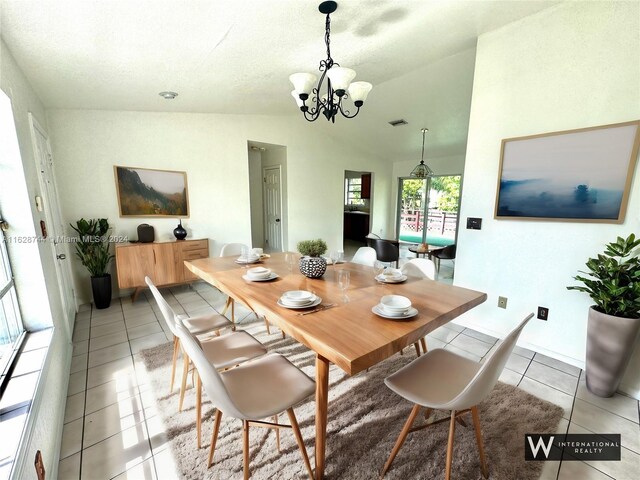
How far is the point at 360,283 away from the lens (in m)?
1.87

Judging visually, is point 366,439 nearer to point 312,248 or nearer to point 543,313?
point 312,248

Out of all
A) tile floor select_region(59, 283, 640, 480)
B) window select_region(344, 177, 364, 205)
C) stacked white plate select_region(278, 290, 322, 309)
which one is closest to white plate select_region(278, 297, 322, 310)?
stacked white plate select_region(278, 290, 322, 309)

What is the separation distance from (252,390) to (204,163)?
3.73m

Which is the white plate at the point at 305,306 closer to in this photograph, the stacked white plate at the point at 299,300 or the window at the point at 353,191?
the stacked white plate at the point at 299,300

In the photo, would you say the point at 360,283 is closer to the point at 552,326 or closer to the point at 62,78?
the point at 552,326

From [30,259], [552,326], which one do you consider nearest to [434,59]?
[552,326]

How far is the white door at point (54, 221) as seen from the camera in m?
2.41

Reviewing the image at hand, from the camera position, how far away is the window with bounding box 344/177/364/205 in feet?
28.4

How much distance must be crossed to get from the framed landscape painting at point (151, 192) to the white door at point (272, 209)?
6.00 feet

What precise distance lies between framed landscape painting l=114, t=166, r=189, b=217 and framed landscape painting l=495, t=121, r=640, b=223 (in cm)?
399

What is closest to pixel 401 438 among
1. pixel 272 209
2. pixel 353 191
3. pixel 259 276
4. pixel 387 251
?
pixel 259 276

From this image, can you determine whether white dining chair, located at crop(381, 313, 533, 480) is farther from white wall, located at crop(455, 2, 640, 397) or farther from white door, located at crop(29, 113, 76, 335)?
white door, located at crop(29, 113, 76, 335)

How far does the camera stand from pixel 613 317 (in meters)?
1.75
